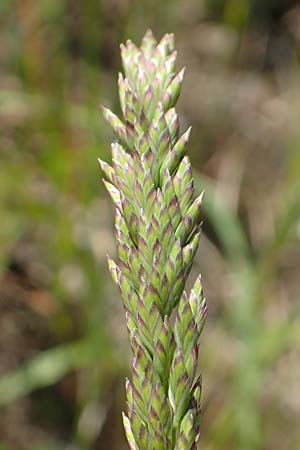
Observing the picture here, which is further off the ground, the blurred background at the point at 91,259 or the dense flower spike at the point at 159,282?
the blurred background at the point at 91,259

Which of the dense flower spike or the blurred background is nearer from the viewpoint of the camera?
the dense flower spike

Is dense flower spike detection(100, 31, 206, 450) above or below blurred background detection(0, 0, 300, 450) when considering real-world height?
below

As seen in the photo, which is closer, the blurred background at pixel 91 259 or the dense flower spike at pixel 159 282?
the dense flower spike at pixel 159 282

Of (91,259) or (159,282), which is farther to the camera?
(91,259)

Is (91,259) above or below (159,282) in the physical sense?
above
